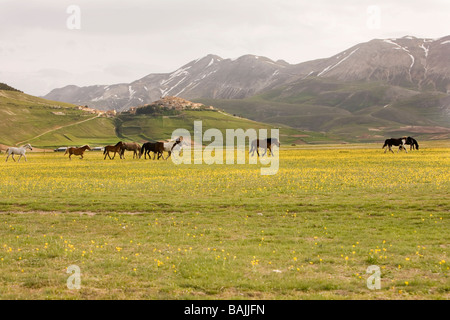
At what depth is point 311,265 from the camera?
39.0 ft

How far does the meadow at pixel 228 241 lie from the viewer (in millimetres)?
10086

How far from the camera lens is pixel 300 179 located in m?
33.8

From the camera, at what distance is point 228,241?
14852 millimetres

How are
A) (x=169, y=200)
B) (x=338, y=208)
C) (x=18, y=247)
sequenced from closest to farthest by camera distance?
(x=18, y=247) → (x=338, y=208) → (x=169, y=200)

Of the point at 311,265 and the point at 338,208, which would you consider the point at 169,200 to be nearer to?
the point at 338,208

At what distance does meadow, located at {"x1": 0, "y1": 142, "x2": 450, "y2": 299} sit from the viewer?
10086 mm

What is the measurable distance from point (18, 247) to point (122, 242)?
345 cm

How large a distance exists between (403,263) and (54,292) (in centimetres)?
946

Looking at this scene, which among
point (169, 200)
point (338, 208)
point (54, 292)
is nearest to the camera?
point (54, 292)

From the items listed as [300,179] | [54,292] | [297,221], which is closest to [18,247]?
[54,292]

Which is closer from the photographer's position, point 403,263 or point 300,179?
point 403,263
